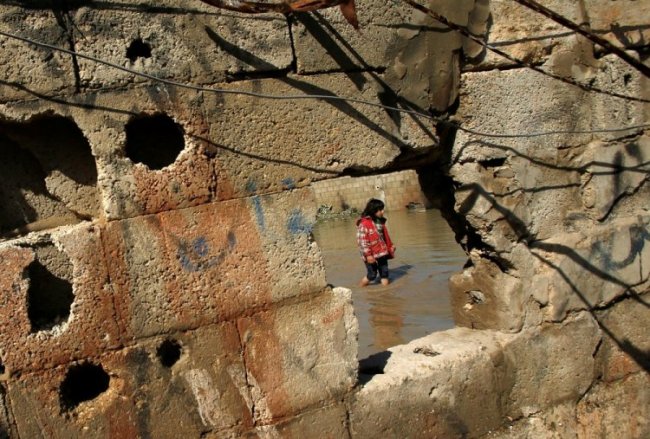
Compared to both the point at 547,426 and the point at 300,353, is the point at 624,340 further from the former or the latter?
the point at 300,353

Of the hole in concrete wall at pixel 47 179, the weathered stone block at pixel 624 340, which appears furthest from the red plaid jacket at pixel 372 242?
the hole in concrete wall at pixel 47 179

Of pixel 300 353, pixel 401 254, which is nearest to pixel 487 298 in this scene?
pixel 300 353

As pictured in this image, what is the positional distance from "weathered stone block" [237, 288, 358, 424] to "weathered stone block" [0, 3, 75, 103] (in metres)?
1.31

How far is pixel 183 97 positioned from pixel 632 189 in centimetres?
286

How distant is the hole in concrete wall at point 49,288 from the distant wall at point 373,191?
14487 mm

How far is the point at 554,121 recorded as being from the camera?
3977mm

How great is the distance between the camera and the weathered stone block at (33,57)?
105 inches

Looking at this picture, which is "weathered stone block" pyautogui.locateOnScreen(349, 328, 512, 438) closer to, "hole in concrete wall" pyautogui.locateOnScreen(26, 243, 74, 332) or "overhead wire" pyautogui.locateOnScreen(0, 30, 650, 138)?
"overhead wire" pyautogui.locateOnScreen(0, 30, 650, 138)

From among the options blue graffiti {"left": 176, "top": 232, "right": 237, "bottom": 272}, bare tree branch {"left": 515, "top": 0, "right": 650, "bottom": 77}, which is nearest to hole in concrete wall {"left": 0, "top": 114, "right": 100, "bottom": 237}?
blue graffiti {"left": 176, "top": 232, "right": 237, "bottom": 272}

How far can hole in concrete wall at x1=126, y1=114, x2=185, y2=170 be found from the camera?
3084 mm

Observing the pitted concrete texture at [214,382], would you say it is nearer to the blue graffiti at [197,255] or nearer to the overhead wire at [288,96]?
the blue graffiti at [197,255]

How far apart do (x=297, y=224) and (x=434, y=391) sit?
3.74 feet

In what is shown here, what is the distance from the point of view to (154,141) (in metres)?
3.15

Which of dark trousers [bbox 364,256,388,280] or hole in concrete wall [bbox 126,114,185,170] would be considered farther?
dark trousers [bbox 364,256,388,280]
